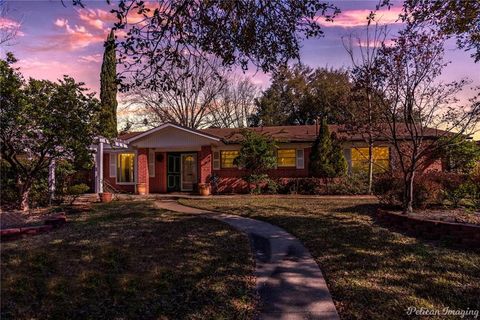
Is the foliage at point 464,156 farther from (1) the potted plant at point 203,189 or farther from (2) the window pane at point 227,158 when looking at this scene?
(1) the potted plant at point 203,189

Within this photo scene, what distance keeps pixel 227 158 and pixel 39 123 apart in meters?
11.3

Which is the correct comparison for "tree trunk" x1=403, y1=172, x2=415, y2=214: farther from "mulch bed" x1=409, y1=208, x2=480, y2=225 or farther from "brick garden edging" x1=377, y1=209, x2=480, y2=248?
"brick garden edging" x1=377, y1=209, x2=480, y2=248

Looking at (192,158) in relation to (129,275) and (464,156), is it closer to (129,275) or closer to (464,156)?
(464,156)

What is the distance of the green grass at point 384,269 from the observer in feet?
13.4

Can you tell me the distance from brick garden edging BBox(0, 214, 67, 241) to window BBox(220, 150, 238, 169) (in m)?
11.7

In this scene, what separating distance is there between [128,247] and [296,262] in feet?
10.3

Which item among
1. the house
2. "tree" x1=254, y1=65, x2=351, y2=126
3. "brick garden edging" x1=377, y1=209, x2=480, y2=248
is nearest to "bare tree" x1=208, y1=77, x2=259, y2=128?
"tree" x1=254, y1=65, x2=351, y2=126

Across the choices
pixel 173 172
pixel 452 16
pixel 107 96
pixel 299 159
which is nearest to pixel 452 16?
pixel 452 16

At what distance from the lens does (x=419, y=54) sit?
9.01m

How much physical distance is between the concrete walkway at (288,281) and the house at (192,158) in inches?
465

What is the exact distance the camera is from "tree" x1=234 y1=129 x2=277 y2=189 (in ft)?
57.7

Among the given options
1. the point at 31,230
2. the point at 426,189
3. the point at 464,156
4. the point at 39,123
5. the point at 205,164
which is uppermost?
the point at 39,123

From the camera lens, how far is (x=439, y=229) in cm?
701

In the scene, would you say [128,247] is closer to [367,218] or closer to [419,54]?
[367,218]
